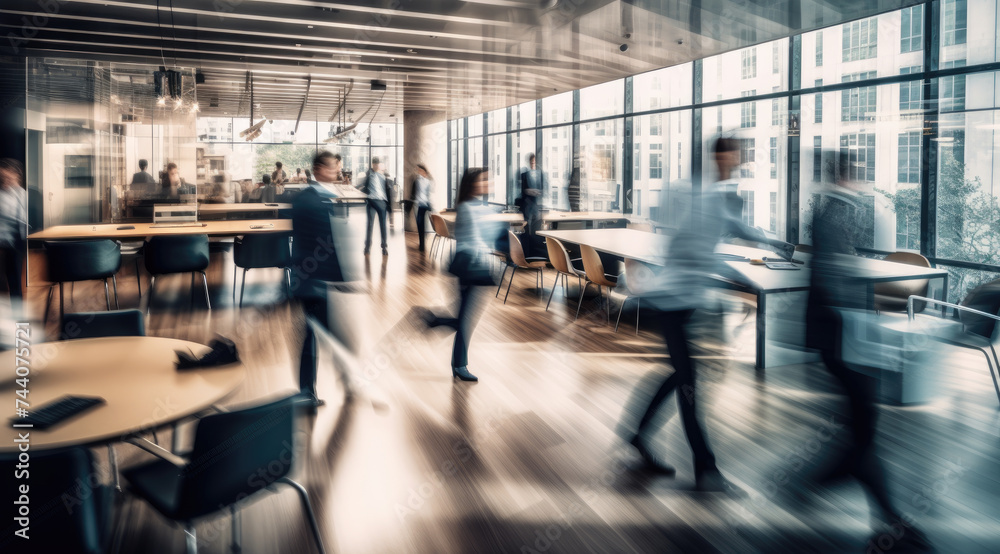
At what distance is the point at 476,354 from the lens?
5.42 metres

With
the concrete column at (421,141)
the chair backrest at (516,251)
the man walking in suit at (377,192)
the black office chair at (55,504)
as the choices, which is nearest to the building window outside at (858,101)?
the chair backrest at (516,251)

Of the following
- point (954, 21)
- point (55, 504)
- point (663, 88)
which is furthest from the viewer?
point (663, 88)

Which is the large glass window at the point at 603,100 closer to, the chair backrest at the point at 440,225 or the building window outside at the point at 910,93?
the chair backrest at the point at 440,225

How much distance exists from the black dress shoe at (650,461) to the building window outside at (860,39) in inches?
217

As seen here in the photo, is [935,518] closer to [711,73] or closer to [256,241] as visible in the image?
[256,241]

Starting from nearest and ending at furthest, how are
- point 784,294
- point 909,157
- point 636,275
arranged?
point 784,294 → point 636,275 → point 909,157

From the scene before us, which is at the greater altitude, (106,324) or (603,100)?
(603,100)

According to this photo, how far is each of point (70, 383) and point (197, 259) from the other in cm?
504

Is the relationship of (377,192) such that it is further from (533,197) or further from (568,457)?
(568,457)

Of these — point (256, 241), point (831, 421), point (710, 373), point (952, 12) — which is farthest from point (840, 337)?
point (256, 241)

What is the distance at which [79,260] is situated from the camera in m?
6.27

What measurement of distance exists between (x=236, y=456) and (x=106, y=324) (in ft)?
5.42

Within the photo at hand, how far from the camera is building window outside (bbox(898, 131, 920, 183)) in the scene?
20.6 ft

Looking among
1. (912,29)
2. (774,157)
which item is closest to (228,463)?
(912,29)
